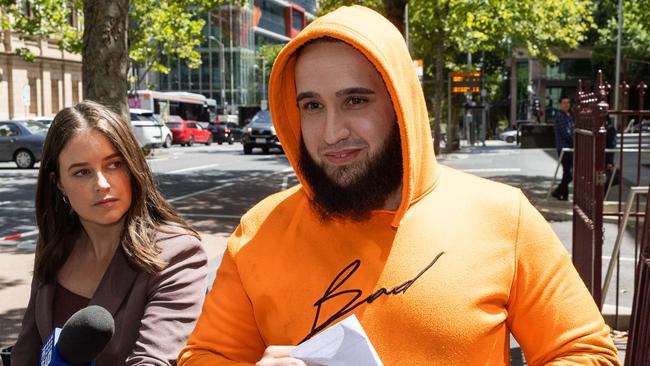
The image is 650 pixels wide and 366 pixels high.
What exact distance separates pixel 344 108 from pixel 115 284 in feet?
3.88

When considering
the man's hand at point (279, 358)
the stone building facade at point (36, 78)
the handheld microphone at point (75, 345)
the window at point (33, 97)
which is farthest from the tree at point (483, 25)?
the handheld microphone at point (75, 345)

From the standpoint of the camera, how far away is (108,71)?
6.91 meters

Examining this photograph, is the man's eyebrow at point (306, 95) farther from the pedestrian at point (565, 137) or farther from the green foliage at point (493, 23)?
the green foliage at point (493, 23)

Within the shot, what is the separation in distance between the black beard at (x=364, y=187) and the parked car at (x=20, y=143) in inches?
875

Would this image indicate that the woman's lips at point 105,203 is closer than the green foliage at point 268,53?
Yes

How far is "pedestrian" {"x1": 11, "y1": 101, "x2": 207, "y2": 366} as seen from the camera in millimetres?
2592

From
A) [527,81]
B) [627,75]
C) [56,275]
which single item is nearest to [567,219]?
[56,275]

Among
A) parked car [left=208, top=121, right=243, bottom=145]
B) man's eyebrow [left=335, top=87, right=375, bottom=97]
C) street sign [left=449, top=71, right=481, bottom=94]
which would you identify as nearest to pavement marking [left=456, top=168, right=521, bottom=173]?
street sign [left=449, top=71, right=481, bottom=94]

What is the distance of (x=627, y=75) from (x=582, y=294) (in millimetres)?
58946

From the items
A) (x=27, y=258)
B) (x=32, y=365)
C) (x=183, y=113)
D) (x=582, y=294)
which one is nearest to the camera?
(x=582, y=294)

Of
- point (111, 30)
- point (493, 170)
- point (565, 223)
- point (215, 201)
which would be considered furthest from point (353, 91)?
point (493, 170)

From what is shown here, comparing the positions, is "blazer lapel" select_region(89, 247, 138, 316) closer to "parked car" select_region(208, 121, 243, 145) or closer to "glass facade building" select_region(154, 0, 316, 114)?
"parked car" select_region(208, 121, 243, 145)

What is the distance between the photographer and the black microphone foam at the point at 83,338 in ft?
4.94

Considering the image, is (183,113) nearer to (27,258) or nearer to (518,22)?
(518,22)
